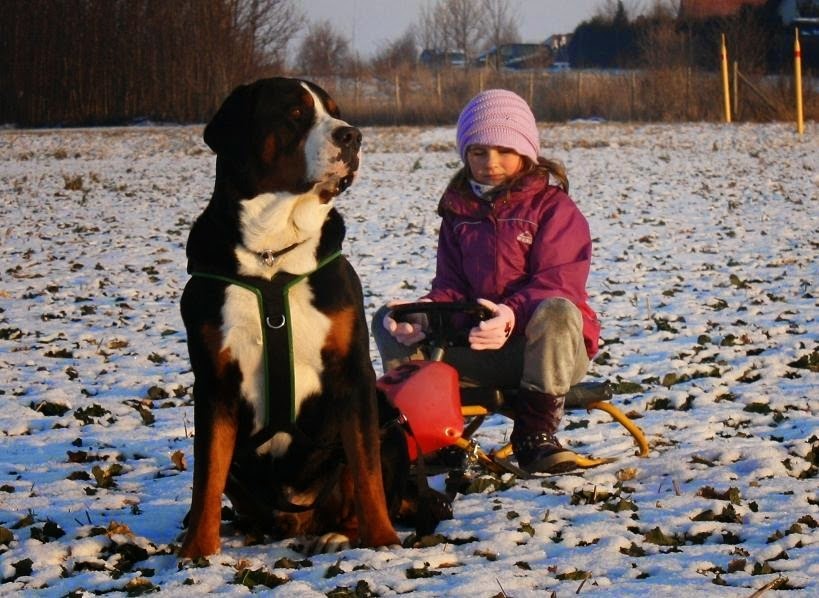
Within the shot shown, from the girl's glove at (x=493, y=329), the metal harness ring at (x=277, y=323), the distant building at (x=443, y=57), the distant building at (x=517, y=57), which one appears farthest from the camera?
the distant building at (x=443, y=57)

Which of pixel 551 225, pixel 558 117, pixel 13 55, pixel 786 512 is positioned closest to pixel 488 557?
pixel 786 512

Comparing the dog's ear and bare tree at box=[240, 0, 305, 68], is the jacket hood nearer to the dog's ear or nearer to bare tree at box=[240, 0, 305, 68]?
the dog's ear

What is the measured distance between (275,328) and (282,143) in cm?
57

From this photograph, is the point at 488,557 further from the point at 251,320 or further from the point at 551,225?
the point at 551,225

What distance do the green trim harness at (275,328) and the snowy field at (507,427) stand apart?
1.44 feet

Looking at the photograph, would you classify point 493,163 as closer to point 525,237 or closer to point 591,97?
point 525,237

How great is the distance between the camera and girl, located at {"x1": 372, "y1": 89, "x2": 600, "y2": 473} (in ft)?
13.9

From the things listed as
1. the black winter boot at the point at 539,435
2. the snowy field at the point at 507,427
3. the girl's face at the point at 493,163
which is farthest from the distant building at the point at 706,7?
the black winter boot at the point at 539,435

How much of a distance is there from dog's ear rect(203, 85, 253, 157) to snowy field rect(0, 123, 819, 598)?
1.23m

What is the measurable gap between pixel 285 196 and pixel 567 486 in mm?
1555

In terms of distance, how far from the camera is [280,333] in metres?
3.30

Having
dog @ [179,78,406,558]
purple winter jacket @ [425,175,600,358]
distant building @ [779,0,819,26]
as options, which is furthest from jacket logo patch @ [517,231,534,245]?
distant building @ [779,0,819,26]

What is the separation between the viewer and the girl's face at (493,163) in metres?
4.58

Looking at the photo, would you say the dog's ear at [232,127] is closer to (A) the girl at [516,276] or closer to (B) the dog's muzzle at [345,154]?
(B) the dog's muzzle at [345,154]
